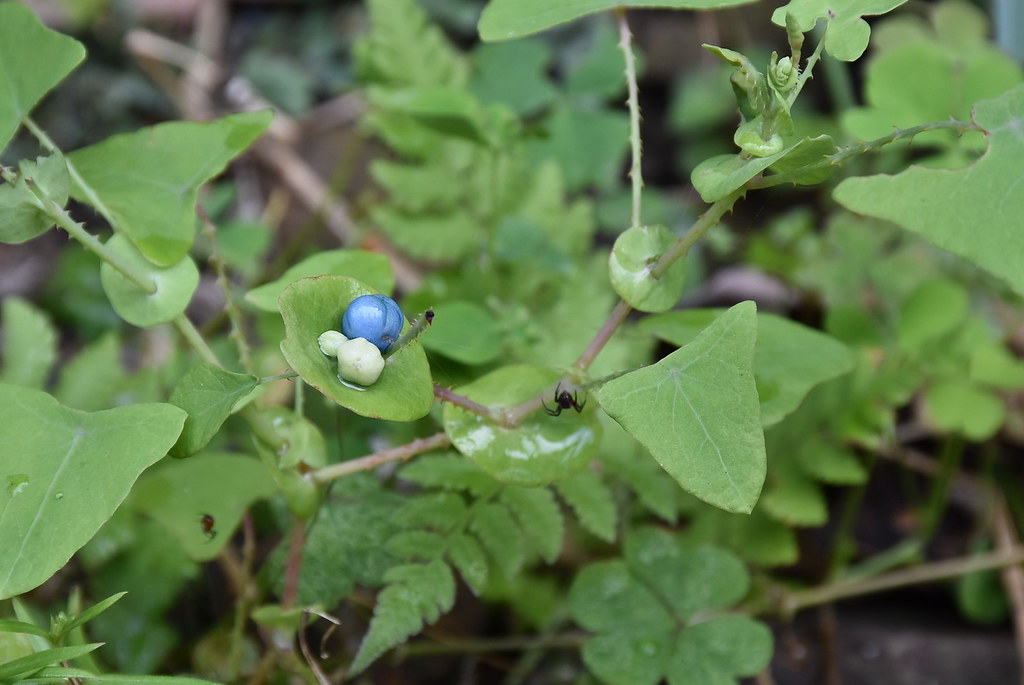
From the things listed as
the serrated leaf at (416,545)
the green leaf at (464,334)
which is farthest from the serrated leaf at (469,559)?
the green leaf at (464,334)

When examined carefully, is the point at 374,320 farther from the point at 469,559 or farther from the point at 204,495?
the point at 204,495

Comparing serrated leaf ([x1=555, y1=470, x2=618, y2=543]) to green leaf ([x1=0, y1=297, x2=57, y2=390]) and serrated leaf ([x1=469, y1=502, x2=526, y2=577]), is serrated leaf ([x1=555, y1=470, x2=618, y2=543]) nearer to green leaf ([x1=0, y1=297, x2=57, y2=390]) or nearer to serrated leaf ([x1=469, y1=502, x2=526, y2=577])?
serrated leaf ([x1=469, y1=502, x2=526, y2=577])

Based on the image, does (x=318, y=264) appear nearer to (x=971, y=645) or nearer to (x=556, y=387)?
(x=556, y=387)

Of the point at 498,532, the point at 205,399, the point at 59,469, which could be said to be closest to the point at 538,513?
the point at 498,532

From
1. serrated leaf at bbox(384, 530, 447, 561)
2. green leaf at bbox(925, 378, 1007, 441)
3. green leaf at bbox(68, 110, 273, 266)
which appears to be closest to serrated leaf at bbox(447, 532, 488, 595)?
serrated leaf at bbox(384, 530, 447, 561)

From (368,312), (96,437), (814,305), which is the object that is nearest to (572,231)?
(814,305)
